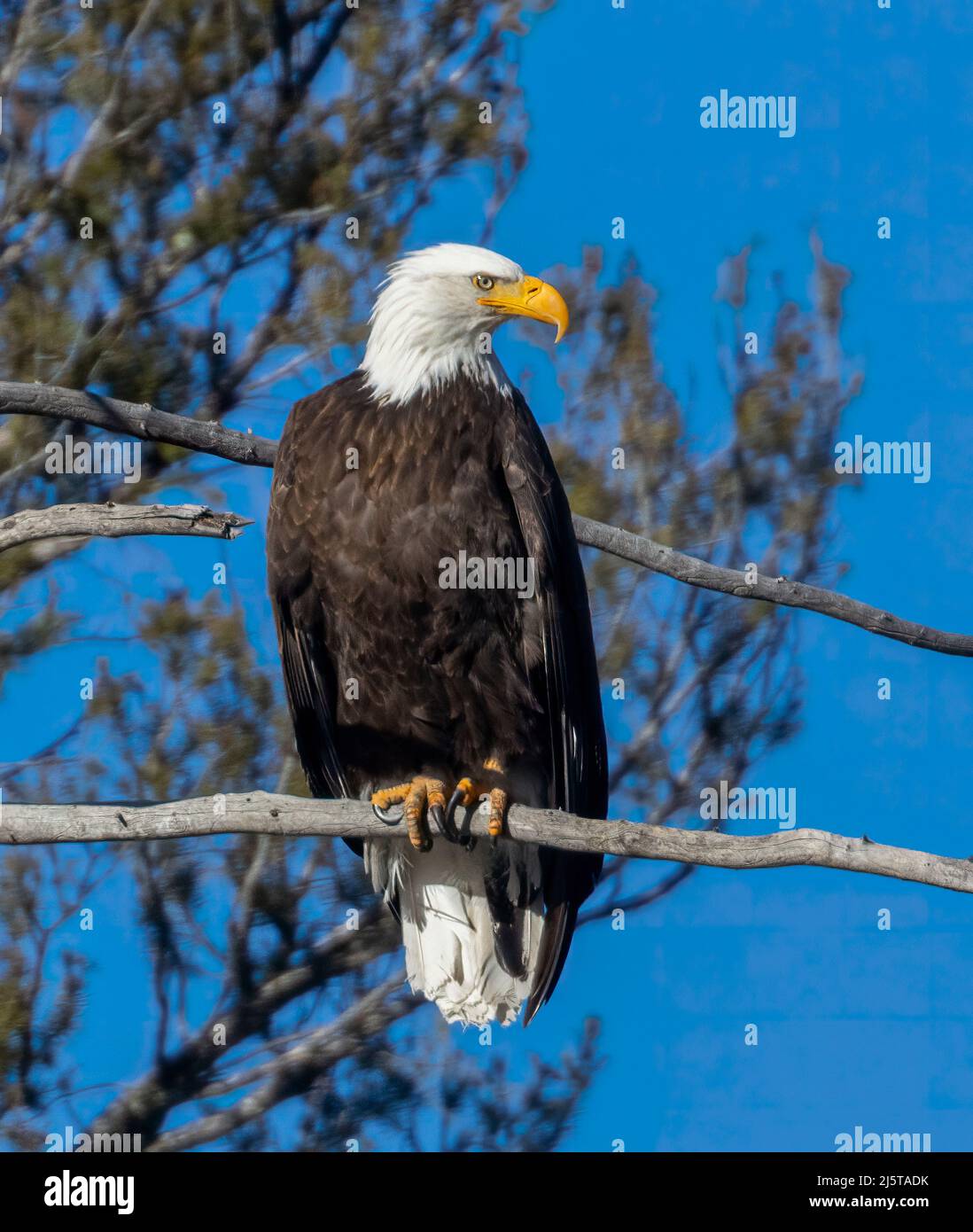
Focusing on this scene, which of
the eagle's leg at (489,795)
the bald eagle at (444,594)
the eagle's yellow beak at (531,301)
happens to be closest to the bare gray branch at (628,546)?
the bald eagle at (444,594)

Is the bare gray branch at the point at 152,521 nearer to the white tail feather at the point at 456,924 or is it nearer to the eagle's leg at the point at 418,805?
the eagle's leg at the point at 418,805

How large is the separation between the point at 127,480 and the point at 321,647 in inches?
44.9

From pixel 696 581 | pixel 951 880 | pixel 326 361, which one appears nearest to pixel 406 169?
pixel 326 361

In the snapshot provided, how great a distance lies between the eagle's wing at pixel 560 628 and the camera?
3.64 meters

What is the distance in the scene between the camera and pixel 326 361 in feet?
16.5

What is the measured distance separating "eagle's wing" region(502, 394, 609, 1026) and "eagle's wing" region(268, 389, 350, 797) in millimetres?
387

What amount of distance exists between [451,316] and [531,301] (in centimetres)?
17

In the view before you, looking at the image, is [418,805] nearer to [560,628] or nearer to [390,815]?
[390,815]

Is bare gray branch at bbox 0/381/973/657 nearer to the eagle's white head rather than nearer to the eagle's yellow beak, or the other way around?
the eagle's white head

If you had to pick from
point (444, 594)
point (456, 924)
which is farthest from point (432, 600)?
point (456, 924)

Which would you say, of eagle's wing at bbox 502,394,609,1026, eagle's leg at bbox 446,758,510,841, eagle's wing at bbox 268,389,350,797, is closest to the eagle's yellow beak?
eagle's wing at bbox 502,394,609,1026

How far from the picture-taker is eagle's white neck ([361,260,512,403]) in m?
3.86

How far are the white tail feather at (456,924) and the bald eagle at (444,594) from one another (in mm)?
19

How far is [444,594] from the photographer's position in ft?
11.8
